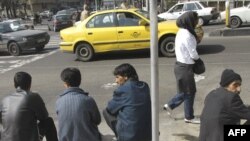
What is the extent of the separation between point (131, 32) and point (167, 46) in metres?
1.20

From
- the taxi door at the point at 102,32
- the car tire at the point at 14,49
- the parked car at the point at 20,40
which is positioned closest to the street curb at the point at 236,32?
the taxi door at the point at 102,32

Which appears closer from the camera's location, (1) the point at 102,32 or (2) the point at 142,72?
(2) the point at 142,72

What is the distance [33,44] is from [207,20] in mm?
12417

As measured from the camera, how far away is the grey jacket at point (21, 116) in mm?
4719

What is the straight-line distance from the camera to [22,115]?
4727mm

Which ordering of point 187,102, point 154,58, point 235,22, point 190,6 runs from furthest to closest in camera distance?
point 190,6, point 235,22, point 187,102, point 154,58

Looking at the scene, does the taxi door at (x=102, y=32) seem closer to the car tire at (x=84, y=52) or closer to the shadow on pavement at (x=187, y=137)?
the car tire at (x=84, y=52)

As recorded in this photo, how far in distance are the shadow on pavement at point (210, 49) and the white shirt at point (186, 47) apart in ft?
24.6

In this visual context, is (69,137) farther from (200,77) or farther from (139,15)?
(139,15)

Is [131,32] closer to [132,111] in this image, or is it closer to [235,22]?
[132,111]

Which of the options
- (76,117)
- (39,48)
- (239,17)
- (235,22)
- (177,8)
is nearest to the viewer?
(76,117)

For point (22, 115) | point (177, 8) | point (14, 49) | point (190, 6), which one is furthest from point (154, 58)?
point (177, 8)

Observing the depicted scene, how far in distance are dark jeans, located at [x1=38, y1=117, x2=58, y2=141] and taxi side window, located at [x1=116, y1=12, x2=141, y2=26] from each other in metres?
9.20

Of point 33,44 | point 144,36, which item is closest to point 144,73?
point 144,36
